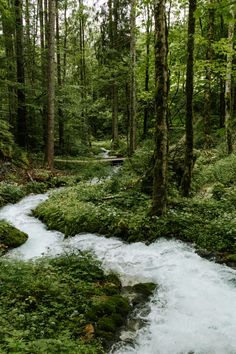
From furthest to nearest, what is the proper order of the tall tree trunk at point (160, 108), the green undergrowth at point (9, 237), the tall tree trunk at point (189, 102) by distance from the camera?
the tall tree trunk at point (189, 102), the green undergrowth at point (9, 237), the tall tree trunk at point (160, 108)

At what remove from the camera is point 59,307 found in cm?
553

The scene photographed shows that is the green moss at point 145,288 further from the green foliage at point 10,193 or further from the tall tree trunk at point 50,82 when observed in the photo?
the tall tree trunk at point 50,82

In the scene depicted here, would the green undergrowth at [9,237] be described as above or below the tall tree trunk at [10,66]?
below

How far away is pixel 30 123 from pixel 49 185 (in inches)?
288

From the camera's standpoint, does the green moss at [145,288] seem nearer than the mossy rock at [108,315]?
No

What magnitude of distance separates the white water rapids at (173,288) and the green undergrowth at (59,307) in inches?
17.3

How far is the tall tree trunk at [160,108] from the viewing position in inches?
331

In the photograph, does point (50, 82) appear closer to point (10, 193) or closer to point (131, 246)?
point (10, 193)

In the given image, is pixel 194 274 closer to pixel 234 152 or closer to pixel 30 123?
pixel 234 152

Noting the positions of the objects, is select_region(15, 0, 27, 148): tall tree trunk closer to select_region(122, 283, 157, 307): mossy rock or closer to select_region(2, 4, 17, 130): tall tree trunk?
select_region(2, 4, 17, 130): tall tree trunk

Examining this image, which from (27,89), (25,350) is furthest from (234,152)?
(25,350)

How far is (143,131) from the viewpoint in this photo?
2920 cm

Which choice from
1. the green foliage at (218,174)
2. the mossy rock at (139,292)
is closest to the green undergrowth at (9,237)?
the mossy rock at (139,292)

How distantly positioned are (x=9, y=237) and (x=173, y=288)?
436 centimetres
